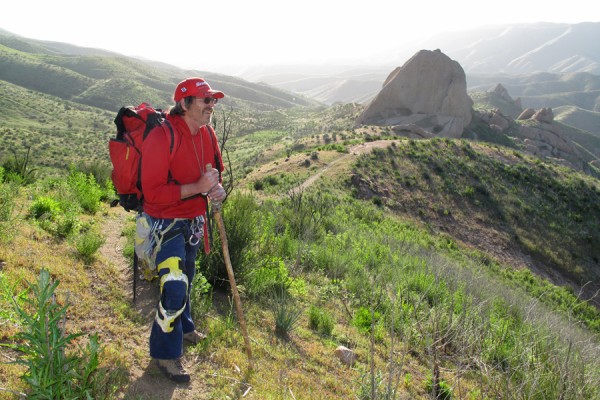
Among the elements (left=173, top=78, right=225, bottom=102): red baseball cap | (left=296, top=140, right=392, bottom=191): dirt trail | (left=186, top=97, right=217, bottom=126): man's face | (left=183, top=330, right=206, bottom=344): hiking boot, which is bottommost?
(left=296, top=140, right=392, bottom=191): dirt trail

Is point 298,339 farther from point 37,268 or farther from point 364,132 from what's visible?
point 364,132

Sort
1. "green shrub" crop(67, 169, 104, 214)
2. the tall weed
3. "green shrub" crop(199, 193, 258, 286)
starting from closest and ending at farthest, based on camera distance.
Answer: the tall weed
"green shrub" crop(199, 193, 258, 286)
"green shrub" crop(67, 169, 104, 214)

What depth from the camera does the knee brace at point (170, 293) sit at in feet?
9.25

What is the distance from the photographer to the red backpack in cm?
280

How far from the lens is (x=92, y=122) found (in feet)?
199

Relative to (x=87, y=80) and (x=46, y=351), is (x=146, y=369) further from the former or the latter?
(x=87, y=80)

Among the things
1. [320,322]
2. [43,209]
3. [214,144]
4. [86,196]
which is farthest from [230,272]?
[86,196]

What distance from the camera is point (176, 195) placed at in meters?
2.83

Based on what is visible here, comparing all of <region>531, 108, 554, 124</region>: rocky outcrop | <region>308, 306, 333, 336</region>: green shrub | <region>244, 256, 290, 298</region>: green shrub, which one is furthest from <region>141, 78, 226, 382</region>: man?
<region>531, 108, 554, 124</region>: rocky outcrop

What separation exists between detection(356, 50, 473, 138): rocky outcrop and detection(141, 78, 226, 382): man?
149 ft

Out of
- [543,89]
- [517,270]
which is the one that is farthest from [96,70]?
[543,89]

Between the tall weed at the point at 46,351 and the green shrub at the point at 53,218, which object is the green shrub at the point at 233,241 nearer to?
the green shrub at the point at 53,218

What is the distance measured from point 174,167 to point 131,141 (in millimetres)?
329

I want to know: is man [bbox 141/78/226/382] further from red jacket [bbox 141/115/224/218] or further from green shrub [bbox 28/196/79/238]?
green shrub [bbox 28/196/79/238]
